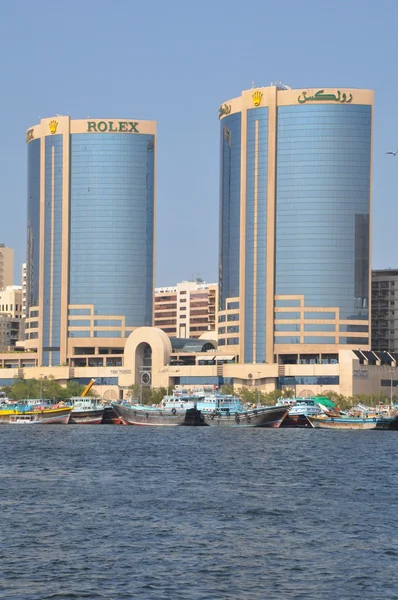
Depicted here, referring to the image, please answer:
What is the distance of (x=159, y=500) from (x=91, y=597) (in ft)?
114

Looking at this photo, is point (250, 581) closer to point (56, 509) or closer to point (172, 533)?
point (172, 533)

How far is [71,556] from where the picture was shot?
7238 centimetres

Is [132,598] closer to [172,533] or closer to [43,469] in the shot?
[172,533]

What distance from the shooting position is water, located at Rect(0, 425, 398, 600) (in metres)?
65.4

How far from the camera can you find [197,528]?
8275cm

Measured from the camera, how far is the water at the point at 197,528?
6544 cm

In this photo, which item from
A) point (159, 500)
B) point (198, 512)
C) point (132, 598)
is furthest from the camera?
point (159, 500)

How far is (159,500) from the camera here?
319 feet

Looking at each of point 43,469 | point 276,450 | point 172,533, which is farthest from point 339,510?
point 276,450

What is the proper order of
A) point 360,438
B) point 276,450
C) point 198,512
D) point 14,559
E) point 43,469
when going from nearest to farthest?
1. point 14,559
2. point 198,512
3. point 43,469
4. point 276,450
5. point 360,438

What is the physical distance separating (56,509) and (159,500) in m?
9.27

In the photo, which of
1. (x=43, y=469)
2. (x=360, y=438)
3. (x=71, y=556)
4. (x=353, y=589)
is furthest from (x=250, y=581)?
(x=360, y=438)

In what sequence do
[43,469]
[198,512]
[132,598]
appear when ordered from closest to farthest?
1. [132,598]
2. [198,512]
3. [43,469]

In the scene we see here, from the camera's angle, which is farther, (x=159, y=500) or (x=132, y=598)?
(x=159, y=500)
